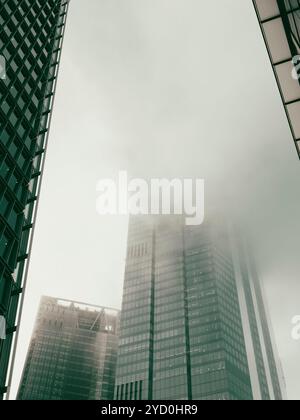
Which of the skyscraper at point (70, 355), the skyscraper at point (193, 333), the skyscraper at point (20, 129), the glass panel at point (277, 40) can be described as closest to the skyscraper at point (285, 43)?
the glass panel at point (277, 40)

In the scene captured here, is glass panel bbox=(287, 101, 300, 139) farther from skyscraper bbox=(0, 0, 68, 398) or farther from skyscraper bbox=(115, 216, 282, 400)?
skyscraper bbox=(115, 216, 282, 400)

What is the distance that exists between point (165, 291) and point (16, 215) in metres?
151

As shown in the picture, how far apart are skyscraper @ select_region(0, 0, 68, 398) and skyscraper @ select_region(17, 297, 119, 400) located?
10810 centimetres

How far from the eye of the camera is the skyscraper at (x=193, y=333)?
499 feet

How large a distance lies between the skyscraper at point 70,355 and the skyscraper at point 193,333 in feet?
39.2

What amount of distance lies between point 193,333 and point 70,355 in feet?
157

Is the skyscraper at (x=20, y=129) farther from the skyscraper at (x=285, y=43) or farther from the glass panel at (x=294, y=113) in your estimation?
the skyscraper at (x=285, y=43)

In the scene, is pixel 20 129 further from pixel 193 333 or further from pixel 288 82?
pixel 193 333

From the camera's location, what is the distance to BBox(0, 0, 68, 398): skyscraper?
3392cm

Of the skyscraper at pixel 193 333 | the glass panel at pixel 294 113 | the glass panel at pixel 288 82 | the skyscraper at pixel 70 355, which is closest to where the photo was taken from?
the glass panel at pixel 288 82

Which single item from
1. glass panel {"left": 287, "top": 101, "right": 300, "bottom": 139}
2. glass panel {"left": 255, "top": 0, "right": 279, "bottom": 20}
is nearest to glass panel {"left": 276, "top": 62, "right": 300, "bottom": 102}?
glass panel {"left": 287, "top": 101, "right": 300, "bottom": 139}

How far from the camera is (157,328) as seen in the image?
564 ft

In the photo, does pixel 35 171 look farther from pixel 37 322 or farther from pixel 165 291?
pixel 165 291
